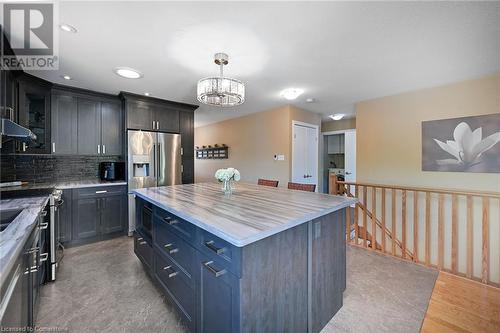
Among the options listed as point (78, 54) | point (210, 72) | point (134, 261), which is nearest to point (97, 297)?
point (134, 261)

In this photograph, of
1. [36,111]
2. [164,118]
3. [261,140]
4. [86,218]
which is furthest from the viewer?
[261,140]

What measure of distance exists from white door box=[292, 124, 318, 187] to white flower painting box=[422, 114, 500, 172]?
2.05 meters

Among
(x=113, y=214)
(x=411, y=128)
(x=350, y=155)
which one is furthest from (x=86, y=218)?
(x=350, y=155)

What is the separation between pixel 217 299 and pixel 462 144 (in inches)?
146

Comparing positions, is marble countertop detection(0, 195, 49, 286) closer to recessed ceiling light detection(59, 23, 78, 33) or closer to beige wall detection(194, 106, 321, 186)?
recessed ceiling light detection(59, 23, 78, 33)

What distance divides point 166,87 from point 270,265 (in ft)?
9.99

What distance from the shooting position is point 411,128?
10.8 feet

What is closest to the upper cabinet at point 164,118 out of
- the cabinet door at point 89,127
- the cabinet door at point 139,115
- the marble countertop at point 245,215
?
the cabinet door at point 139,115

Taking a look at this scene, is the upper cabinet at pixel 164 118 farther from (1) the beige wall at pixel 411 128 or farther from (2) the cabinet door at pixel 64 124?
(1) the beige wall at pixel 411 128

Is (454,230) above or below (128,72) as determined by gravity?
below

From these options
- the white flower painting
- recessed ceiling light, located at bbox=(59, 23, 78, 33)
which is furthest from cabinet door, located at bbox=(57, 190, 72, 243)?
the white flower painting

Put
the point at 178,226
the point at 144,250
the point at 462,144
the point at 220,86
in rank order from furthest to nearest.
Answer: the point at 462,144 < the point at 144,250 < the point at 220,86 < the point at 178,226

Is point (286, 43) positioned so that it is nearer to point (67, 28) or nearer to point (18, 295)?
point (67, 28)

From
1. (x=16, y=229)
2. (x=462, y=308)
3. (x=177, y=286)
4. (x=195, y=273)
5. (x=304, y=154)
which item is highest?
(x=304, y=154)
